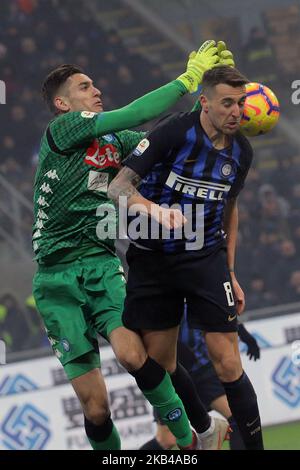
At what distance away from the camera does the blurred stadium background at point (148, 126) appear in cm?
1058

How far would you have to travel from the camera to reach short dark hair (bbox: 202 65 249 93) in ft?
18.6

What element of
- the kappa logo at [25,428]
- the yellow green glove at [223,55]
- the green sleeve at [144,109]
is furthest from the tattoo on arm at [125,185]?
the kappa logo at [25,428]

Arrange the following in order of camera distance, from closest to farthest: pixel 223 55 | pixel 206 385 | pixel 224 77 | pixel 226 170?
pixel 224 77 → pixel 226 170 → pixel 223 55 → pixel 206 385

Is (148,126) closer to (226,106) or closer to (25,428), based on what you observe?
(25,428)

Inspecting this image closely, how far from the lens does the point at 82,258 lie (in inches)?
248

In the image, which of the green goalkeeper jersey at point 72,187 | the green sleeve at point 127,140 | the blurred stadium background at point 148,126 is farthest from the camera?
the blurred stadium background at point 148,126

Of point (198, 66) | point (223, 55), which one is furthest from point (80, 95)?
point (223, 55)

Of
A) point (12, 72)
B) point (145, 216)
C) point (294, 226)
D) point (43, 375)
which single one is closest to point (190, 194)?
point (145, 216)

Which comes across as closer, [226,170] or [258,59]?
[226,170]

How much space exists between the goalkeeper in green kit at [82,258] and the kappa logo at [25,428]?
4.18 meters

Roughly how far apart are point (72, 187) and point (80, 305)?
2.32 feet

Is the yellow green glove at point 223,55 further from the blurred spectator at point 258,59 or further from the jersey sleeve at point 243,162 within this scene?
the blurred spectator at point 258,59

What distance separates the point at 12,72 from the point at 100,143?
10.5 meters

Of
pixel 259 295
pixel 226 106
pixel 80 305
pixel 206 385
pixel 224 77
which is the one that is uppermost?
pixel 224 77
